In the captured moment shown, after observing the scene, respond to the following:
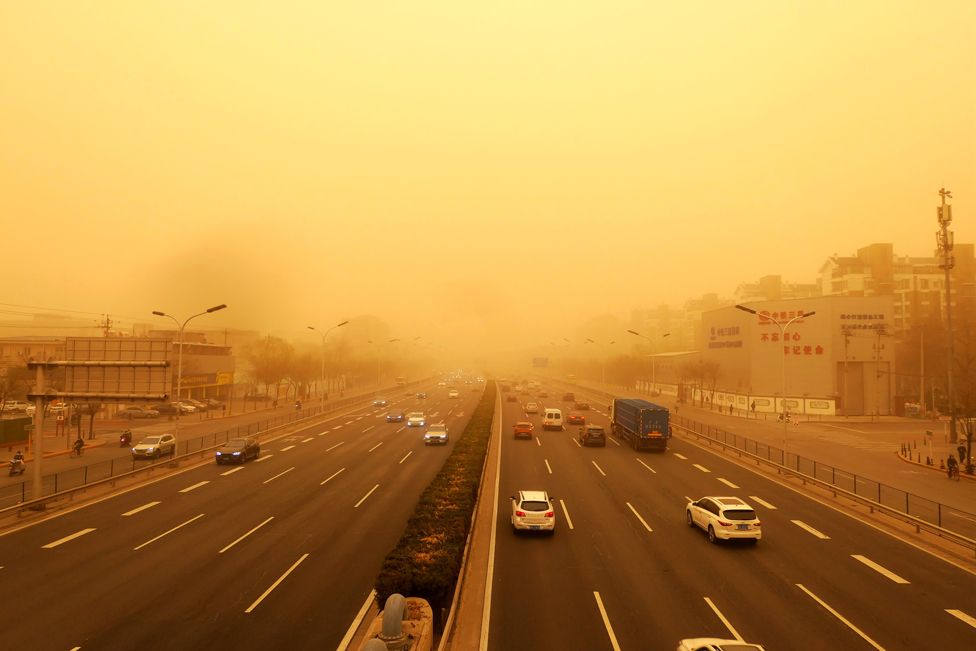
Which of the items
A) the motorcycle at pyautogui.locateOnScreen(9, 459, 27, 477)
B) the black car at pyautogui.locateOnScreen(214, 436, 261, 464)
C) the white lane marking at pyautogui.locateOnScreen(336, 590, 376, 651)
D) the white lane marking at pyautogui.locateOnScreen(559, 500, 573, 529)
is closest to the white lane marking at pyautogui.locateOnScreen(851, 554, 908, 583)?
the white lane marking at pyautogui.locateOnScreen(559, 500, 573, 529)

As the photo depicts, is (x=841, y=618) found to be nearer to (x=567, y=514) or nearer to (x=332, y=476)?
(x=567, y=514)

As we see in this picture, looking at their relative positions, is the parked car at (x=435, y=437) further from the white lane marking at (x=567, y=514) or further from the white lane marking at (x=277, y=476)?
the white lane marking at (x=567, y=514)

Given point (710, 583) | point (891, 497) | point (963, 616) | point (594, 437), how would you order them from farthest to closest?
point (594, 437) < point (891, 497) < point (710, 583) < point (963, 616)

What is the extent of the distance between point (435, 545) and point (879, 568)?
15.3 m

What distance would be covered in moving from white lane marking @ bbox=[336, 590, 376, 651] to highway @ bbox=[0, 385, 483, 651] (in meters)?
0.13

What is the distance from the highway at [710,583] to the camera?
1335 cm

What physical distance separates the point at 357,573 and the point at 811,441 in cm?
4954

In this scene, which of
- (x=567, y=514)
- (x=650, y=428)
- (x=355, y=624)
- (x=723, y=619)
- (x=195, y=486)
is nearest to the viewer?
(x=355, y=624)

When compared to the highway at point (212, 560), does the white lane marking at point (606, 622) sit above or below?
above

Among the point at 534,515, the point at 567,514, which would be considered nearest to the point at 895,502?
the point at 567,514

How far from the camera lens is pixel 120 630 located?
531 inches

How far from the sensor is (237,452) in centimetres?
3731

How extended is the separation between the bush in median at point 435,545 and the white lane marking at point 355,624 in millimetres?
1015

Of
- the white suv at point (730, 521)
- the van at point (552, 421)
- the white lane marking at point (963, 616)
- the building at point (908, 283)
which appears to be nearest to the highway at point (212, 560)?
the white suv at point (730, 521)
